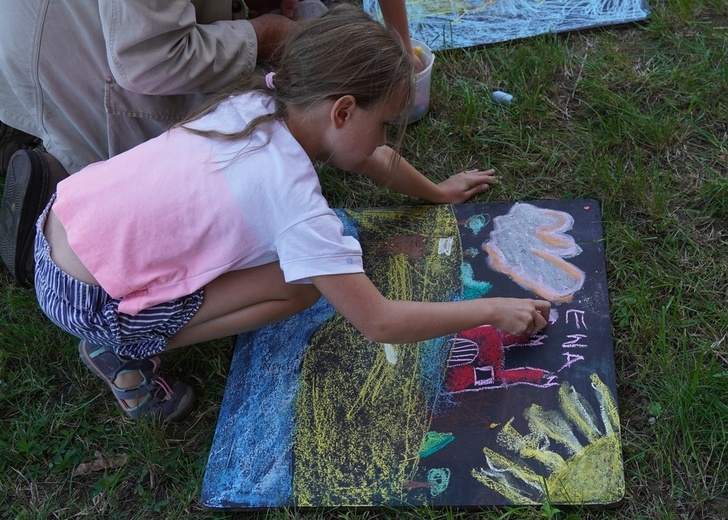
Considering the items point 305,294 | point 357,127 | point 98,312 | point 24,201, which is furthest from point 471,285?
point 24,201

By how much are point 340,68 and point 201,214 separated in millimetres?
→ 427

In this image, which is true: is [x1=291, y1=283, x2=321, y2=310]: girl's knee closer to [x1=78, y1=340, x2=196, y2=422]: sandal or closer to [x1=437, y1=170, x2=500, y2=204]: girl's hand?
[x1=78, y1=340, x2=196, y2=422]: sandal

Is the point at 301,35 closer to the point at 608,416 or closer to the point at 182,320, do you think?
the point at 182,320

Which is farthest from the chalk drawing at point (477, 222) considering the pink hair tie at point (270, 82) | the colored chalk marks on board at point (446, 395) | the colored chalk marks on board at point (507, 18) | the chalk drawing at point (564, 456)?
the colored chalk marks on board at point (507, 18)

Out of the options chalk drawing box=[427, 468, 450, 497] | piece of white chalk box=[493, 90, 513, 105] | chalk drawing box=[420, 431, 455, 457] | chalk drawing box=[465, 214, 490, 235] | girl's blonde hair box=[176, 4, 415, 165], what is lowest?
chalk drawing box=[427, 468, 450, 497]

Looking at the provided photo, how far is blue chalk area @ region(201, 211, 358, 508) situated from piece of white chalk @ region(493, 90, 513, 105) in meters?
0.96

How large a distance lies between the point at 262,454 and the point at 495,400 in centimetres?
56

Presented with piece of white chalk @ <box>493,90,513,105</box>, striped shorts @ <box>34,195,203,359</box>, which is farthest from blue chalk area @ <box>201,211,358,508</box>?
piece of white chalk @ <box>493,90,513,105</box>

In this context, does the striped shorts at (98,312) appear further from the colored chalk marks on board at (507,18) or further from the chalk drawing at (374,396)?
the colored chalk marks on board at (507,18)

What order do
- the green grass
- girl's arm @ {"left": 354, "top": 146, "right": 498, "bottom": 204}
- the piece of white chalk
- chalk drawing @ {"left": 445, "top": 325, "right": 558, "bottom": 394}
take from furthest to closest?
1. the piece of white chalk
2. girl's arm @ {"left": 354, "top": 146, "right": 498, "bottom": 204}
3. chalk drawing @ {"left": 445, "top": 325, "right": 558, "bottom": 394}
4. the green grass

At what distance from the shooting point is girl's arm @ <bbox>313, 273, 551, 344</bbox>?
Result: 1544 millimetres

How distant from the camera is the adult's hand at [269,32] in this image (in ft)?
7.06

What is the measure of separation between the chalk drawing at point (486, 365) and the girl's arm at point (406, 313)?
103mm

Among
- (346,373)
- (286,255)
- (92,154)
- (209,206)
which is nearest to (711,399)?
(346,373)
